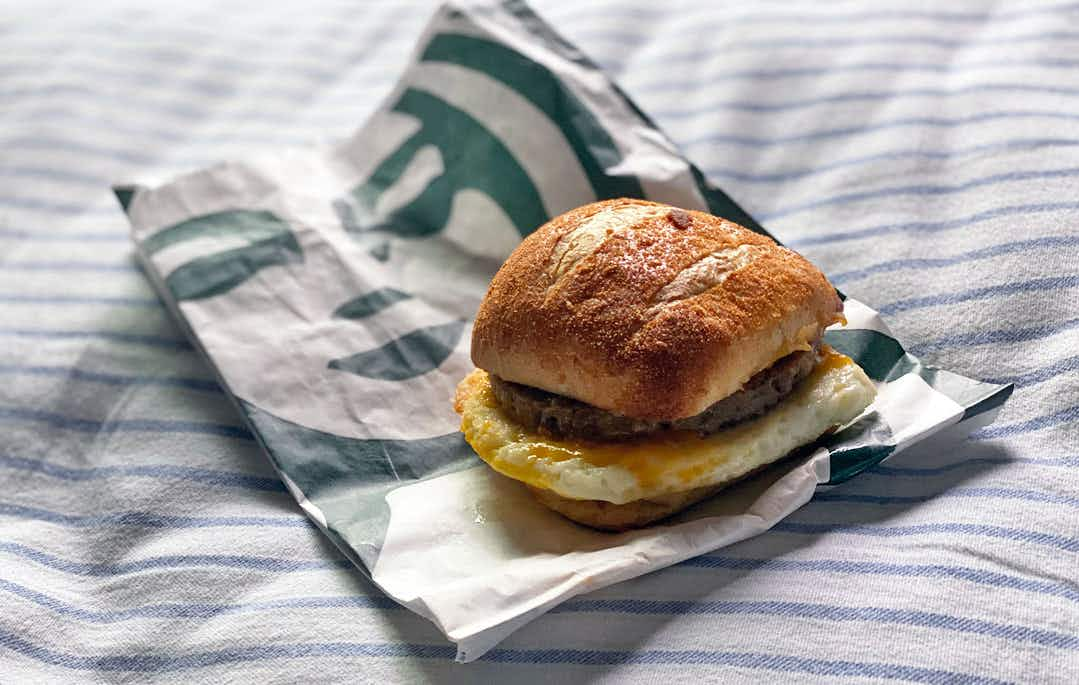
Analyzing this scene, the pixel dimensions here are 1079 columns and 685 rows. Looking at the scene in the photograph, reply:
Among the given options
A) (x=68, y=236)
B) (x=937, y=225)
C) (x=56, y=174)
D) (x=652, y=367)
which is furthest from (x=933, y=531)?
(x=56, y=174)

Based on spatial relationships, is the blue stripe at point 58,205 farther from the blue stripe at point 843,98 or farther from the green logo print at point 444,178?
the blue stripe at point 843,98

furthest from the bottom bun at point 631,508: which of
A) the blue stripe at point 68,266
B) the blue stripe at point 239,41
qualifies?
the blue stripe at point 239,41

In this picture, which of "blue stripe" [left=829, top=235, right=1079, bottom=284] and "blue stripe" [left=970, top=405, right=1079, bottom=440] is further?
"blue stripe" [left=829, top=235, right=1079, bottom=284]

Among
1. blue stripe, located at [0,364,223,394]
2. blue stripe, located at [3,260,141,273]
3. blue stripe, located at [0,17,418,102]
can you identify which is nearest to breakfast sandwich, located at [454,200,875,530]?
blue stripe, located at [0,364,223,394]

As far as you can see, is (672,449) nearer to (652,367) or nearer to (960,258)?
(652,367)

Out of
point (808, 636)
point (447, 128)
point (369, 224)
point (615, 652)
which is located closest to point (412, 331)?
point (369, 224)

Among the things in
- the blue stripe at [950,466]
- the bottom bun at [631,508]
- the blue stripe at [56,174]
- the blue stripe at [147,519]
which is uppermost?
the blue stripe at [950,466]

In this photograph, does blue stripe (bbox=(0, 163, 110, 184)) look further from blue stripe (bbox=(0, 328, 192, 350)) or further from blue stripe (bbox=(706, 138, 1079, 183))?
blue stripe (bbox=(706, 138, 1079, 183))
